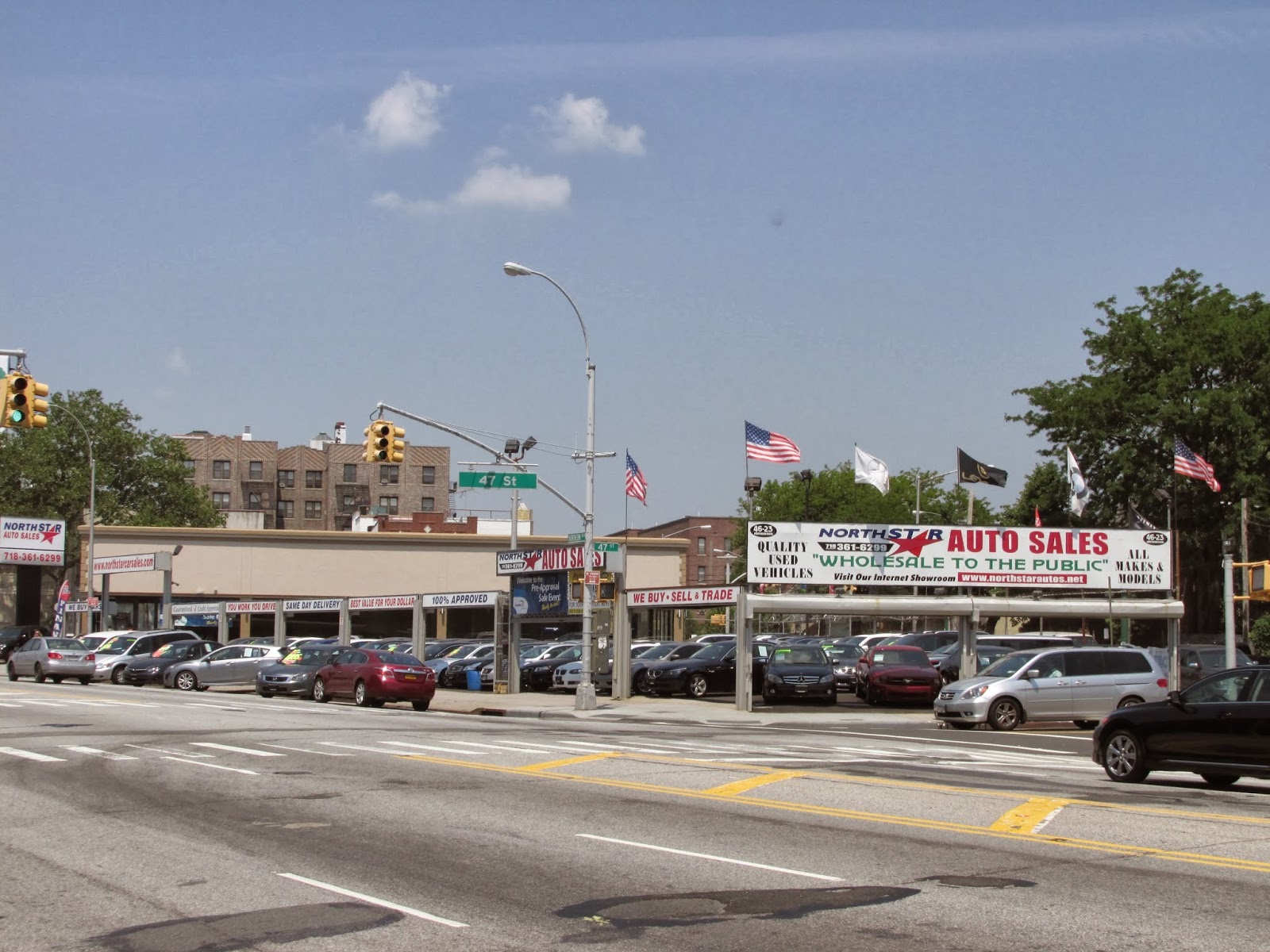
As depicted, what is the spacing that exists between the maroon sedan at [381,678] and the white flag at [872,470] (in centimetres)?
2729

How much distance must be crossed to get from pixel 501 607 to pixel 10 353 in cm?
1874

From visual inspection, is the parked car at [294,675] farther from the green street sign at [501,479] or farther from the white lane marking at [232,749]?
the white lane marking at [232,749]

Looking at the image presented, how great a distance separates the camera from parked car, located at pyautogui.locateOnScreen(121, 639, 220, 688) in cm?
4266

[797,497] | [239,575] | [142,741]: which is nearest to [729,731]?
[142,741]

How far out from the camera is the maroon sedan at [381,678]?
33.2m

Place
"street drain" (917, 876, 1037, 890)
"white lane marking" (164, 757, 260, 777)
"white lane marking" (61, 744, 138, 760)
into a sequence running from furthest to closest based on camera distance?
1. "white lane marking" (61, 744, 138, 760)
2. "white lane marking" (164, 757, 260, 777)
3. "street drain" (917, 876, 1037, 890)

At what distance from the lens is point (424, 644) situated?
159 ft

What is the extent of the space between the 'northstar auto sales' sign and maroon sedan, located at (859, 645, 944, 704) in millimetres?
2104

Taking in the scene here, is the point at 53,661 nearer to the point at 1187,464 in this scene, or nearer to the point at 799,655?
the point at 799,655

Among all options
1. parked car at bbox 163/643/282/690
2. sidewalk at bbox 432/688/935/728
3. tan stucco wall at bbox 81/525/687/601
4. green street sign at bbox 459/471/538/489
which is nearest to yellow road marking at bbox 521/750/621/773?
sidewalk at bbox 432/688/935/728

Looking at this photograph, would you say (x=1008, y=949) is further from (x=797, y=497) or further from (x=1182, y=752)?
(x=797, y=497)

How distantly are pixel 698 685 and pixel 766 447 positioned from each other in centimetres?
743

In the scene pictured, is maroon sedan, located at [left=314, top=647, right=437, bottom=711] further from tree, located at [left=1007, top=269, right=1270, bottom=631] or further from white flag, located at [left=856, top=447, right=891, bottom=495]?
tree, located at [left=1007, top=269, right=1270, bottom=631]

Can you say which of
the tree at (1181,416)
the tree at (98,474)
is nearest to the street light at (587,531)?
the tree at (1181,416)
